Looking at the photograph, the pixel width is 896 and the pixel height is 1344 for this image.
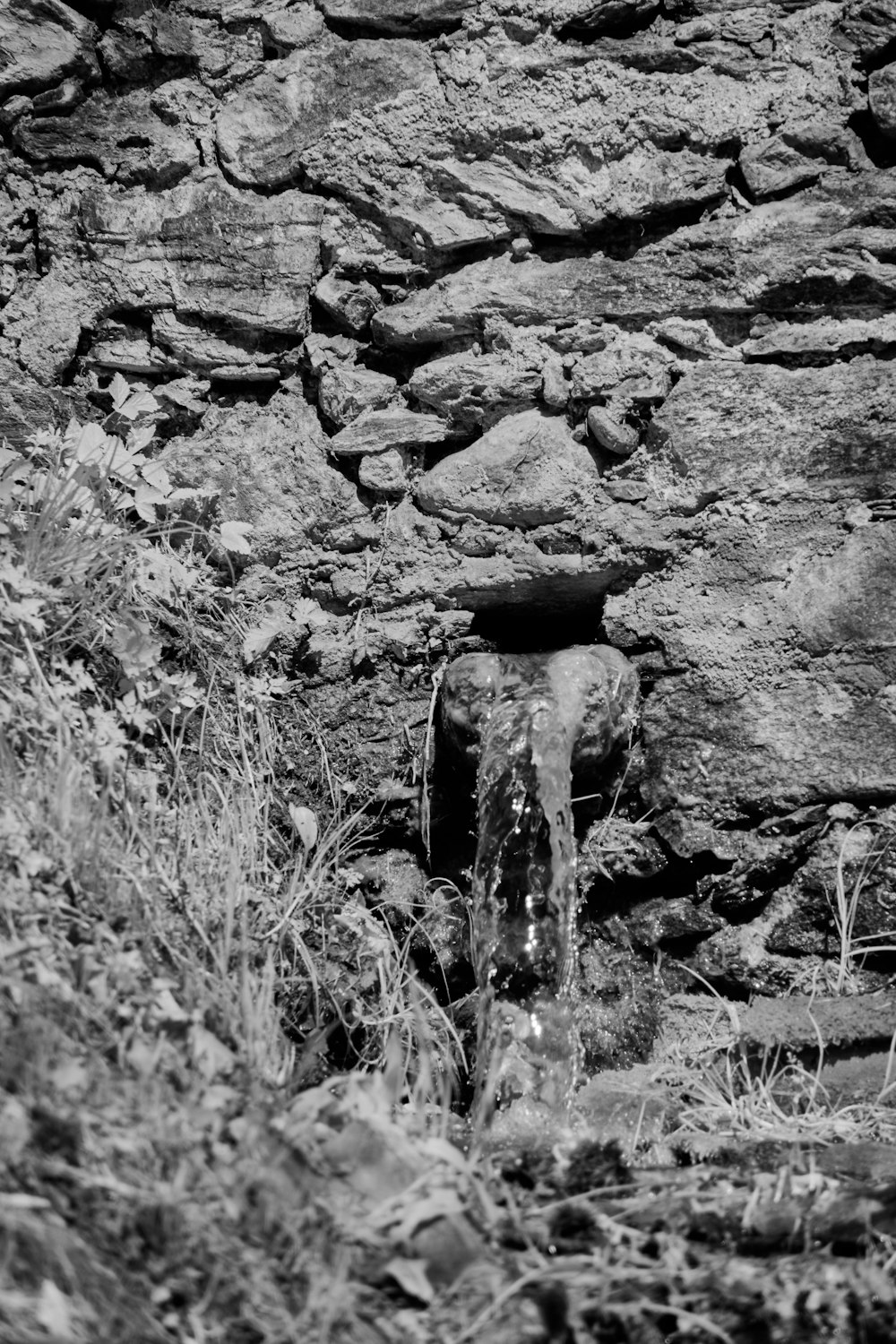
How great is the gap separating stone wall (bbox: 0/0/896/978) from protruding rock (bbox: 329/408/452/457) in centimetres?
1

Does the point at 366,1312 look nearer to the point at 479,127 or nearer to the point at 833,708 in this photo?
the point at 833,708

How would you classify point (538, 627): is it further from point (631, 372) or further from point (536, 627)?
point (631, 372)

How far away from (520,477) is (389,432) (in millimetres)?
338

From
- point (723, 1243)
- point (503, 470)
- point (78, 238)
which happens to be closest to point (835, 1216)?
point (723, 1243)

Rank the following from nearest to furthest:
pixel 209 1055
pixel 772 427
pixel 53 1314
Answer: pixel 53 1314, pixel 209 1055, pixel 772 427

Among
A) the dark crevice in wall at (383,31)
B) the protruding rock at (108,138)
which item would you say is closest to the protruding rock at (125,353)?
the protruding rock at (108,138)

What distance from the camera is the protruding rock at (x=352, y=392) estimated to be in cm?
290

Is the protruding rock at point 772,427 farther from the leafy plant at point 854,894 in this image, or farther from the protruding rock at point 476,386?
the leafy plant at point 854,894

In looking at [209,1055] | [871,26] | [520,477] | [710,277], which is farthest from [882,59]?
[209,1055]

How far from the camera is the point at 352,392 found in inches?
114

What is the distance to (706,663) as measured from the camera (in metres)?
2.68

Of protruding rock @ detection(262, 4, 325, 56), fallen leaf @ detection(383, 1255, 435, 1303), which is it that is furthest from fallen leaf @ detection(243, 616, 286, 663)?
fallen leaf @ detection(383, 1255, 435, 1303)

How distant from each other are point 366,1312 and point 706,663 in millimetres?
1692

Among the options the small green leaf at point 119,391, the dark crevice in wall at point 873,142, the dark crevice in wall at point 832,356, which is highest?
the dark crevice in wall at point 873,142
